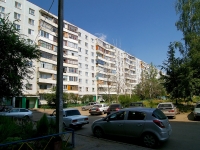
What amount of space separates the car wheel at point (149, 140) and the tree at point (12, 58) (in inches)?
275

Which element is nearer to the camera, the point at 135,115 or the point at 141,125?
the point at 141,125

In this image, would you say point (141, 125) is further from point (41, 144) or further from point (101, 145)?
point (41, 144)

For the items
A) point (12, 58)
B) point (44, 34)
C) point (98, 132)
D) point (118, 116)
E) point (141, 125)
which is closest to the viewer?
point (141, 125)

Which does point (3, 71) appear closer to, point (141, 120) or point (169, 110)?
point (141, 120)

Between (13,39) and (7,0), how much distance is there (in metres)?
36.0

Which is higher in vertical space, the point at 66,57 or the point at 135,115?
the point at 66,57

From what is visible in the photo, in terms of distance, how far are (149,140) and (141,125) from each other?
695 mm

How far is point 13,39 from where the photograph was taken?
8688 millimetres

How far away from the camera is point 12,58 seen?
8867 mm

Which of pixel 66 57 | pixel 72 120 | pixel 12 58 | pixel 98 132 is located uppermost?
pixel 66 57

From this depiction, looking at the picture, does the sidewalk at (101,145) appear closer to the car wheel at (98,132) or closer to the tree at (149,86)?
the car wheel at (98,132)

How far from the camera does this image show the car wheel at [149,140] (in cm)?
741

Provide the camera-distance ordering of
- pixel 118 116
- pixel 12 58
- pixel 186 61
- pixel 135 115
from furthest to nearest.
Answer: pixel 186 61
pixel 12 58
pixel 118 116
pixel 135 115

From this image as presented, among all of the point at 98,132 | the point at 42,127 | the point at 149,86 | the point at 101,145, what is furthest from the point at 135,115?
the point at 149,86
